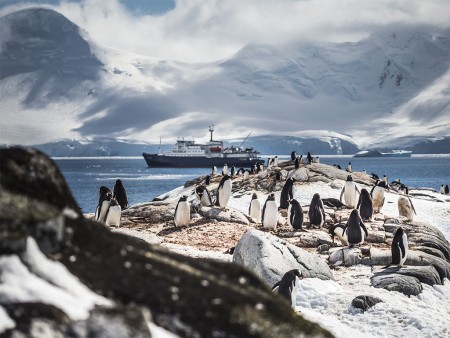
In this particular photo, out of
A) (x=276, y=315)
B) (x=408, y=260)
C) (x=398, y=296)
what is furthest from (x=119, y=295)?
(x=408, y=260)

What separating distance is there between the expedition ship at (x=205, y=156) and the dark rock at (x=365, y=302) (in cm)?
10010

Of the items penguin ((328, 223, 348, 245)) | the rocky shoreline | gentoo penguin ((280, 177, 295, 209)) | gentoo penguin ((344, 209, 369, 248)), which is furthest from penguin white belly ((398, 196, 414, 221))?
the rocky shoreline

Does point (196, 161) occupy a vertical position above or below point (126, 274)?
below

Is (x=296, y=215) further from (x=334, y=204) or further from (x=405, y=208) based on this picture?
(x=405, y=208)

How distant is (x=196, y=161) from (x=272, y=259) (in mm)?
107984

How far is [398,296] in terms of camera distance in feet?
43.0

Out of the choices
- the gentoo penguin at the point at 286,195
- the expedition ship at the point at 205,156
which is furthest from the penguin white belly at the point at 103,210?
the expedition ship at the point at 205,156

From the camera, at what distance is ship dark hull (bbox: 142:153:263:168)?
115 m

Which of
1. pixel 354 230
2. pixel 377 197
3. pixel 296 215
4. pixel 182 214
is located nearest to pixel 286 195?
pixel 377 197

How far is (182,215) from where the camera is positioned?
19109mm

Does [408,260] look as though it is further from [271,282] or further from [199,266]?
[199,266]

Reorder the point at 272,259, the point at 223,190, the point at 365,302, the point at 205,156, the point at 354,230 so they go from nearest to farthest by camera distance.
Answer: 1. the point at 365,302
2. the point at 272,259
3. the point at 354,230
4. the point at 223,190
5. the point at 205,156

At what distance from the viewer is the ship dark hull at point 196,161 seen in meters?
115

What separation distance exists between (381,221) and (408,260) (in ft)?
19.9
